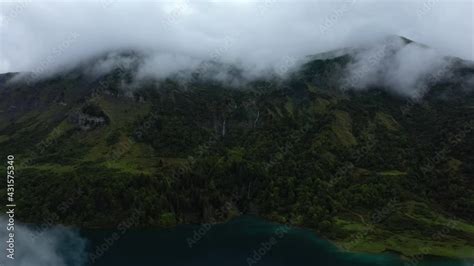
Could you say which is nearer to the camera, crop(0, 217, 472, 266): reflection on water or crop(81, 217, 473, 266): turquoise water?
crop(0, 217, 472, 266): reflection on water

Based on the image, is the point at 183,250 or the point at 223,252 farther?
the point at 183,250

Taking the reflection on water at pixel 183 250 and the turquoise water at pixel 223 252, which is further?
the turquoise water at pixel 223 252

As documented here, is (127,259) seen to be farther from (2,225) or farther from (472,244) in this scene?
(472,244)

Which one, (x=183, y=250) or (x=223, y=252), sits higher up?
(x=183, y=250)

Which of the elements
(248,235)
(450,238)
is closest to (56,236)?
(248,235)
